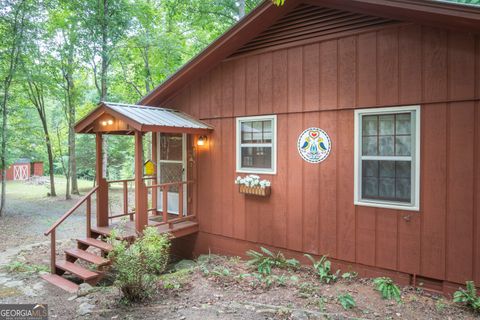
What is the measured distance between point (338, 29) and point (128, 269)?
461 centimetres

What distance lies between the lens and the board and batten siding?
157 inches

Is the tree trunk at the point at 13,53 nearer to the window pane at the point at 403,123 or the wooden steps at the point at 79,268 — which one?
the wooden steps at the point at 79,268

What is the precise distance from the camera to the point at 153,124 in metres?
5.39

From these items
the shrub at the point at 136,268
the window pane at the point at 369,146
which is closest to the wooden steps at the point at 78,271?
the shrub at the point at 136,268

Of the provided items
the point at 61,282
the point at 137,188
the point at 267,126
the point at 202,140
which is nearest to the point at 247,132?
the point at 267,126

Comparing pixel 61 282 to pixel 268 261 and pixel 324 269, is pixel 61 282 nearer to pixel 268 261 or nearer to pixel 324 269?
pixel 268 261

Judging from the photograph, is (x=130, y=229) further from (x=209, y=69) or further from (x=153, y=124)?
(x=209, y=69)

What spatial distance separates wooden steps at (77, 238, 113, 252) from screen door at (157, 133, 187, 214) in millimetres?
1801

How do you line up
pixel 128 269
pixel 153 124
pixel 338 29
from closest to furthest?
pixel 128 269 → pixel 338 29 → pixel 153 124

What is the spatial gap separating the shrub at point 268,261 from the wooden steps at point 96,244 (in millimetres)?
2501

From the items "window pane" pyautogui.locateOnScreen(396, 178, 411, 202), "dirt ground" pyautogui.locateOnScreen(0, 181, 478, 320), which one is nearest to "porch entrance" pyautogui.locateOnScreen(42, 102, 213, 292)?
"dirt ground" pyautogui.locateOnScreen(0, 181, 478, 320)

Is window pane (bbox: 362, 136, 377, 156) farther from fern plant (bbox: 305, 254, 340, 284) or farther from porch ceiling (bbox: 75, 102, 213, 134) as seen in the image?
porch ceiling (bbox: 75, 102, 213, 134)

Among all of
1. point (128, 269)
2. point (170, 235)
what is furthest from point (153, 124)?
point (128, 269)

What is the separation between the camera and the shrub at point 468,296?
377 centimetres
